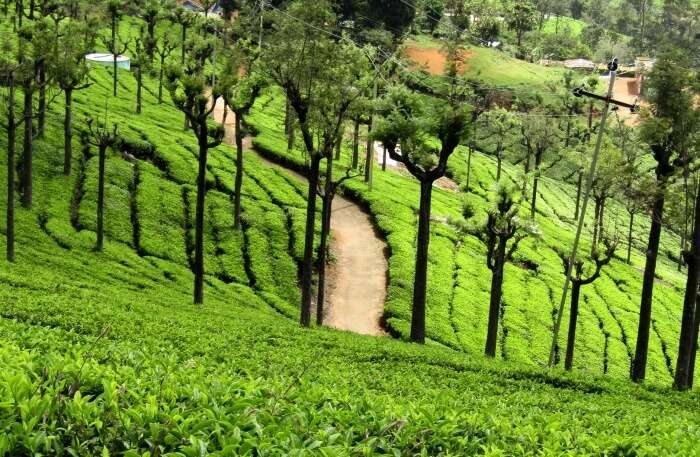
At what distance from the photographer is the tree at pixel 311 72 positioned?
79.1 ft

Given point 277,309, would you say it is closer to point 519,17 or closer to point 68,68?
point 68,68

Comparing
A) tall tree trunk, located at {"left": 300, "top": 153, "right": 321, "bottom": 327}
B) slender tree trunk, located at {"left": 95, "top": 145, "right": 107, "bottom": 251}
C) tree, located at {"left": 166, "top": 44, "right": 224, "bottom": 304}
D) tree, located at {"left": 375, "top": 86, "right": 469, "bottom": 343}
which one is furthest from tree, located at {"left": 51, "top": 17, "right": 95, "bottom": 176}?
tree, located at {"left": 375, "top": 86, "right": 469, "bottom": 343}

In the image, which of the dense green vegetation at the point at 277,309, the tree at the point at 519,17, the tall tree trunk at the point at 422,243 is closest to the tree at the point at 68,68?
the dense green vegetation at the point at 277,309

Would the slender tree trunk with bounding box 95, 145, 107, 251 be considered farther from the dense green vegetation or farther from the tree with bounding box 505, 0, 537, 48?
the tree with bounding box 505, 0, 537, 48

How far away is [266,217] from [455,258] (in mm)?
11555

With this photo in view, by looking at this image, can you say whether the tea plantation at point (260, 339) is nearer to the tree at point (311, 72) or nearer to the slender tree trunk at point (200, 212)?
the slender tree trunk at point (200, 212)

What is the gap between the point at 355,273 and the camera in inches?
1526

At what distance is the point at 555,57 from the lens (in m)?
130

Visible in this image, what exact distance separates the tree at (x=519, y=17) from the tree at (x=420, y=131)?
4028 inches

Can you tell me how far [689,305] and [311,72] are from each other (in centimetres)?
1424

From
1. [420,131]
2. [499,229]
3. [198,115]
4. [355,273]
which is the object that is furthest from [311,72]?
[355,273]

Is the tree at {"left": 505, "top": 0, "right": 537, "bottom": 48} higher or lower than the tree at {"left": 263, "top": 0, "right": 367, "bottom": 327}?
higher

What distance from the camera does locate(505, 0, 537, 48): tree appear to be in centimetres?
12325

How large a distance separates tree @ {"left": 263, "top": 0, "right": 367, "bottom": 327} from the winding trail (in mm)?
9343
